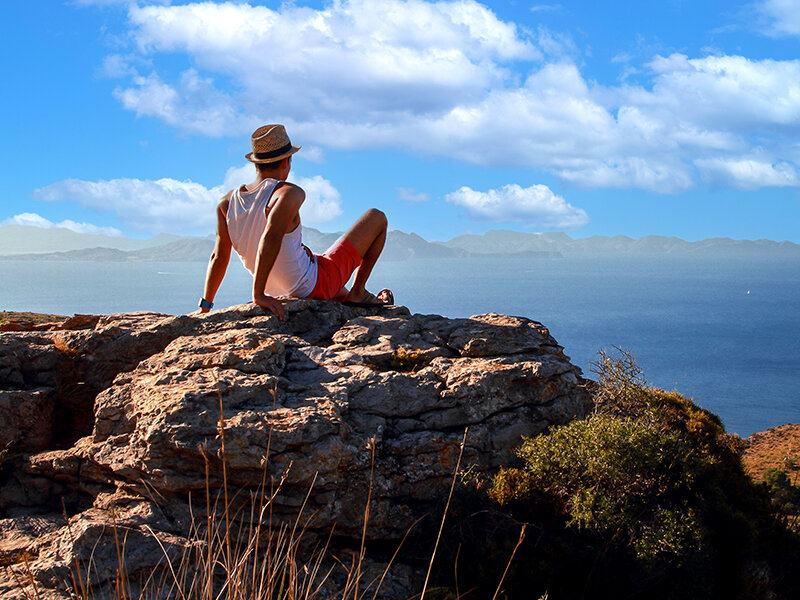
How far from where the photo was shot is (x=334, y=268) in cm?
Result: 797

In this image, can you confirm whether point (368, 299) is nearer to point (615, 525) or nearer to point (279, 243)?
point (279, 243)

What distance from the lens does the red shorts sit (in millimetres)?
7777

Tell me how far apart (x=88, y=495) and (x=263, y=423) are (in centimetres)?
183

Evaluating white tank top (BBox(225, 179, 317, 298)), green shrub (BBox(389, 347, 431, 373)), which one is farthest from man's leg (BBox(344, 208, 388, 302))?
green shrub (BBox(389, 347, 431, 373))

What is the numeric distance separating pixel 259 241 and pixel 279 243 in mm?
467

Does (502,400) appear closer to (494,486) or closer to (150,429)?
(494,486)

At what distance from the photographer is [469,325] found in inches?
288

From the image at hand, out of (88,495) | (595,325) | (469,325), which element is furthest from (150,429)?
(595,325)

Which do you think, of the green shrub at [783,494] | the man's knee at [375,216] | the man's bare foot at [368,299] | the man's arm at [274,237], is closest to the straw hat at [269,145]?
the man's arm at [274,237]

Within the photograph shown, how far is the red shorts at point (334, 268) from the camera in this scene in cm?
778

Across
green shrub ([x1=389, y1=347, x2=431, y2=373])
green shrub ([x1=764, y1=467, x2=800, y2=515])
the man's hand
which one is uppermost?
the man's hand

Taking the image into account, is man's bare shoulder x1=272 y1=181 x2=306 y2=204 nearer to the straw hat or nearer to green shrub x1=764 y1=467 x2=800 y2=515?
the straw hat

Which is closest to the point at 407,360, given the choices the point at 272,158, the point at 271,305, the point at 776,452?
the point at 271,305

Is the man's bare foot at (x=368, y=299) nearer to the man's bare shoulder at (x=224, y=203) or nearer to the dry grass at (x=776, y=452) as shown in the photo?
the man's bare shoulder at (x=224, y=203)
